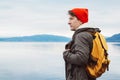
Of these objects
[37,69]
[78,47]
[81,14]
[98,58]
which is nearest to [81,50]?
[78,47]

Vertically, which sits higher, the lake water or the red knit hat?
the red knit hat

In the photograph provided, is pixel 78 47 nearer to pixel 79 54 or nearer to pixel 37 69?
pixel 79 54

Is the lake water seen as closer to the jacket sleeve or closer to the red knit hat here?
the red knit hat

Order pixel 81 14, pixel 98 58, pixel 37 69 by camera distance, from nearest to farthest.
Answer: pixel 98 58 < pixel 81 14 < pixel 37 69

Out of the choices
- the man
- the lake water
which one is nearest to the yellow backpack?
the man

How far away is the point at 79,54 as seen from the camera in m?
4.76

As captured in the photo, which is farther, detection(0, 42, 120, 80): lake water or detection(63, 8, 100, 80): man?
detection(0, 42, 120, 80): lake water

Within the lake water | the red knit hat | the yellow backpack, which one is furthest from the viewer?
the lake water

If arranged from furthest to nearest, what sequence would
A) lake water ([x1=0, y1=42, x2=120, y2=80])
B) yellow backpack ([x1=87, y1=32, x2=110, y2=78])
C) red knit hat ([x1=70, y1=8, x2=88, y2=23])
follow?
lake water ([x1=0, y1=42, x2=120, y2=80]) < red knit hat ([x1=70, y1=8, x2=88, y2=23]) < yellow backpack ([x1=87, y1=32, x2=110, y2=78])

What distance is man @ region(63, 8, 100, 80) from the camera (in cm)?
476

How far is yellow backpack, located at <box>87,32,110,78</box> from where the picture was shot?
15.5 ft

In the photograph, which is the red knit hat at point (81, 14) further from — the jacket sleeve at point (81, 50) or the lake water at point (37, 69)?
the lake water at point (37, 69)

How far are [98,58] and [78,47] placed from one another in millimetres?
231

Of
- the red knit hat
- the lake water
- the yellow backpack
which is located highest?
the red knit hat
